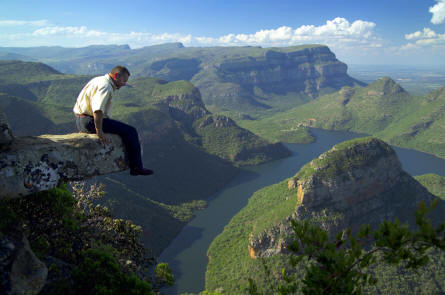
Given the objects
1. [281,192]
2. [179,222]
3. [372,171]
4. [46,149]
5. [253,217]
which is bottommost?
[179,222]

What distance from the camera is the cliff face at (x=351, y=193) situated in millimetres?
62125

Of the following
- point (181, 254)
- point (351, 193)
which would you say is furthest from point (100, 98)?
point (181, 254)

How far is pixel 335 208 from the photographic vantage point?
64125 millimetres

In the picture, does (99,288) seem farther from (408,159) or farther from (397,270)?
(408,159)

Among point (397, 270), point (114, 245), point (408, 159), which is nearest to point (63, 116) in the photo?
point (114, 245)

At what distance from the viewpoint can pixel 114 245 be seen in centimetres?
1200

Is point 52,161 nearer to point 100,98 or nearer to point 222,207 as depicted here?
point 100,98

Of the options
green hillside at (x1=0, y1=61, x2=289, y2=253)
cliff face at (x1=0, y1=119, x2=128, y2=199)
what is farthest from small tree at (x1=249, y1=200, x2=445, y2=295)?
green hillside at (x1=0, y1=61, x2=289, y2=253)

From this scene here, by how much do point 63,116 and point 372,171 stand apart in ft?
332

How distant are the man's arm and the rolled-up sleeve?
17cm

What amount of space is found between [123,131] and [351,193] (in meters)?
67.3

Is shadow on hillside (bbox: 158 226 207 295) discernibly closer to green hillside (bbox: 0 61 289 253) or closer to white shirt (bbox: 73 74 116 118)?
green hillside (bbox: 0 61 289 253)

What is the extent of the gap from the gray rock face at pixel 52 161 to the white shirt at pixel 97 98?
1022mm

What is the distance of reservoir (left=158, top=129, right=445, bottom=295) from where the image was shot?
69.5 metres
